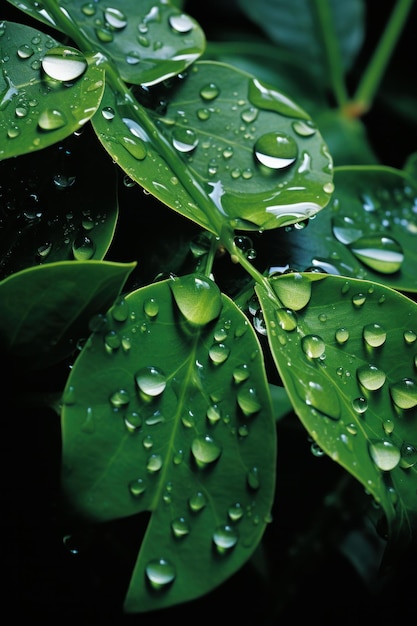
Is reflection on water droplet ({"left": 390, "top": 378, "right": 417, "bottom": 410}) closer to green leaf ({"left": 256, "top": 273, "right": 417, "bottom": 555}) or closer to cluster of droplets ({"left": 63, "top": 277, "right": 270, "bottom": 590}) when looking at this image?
green leaf ({"left": 256, "top": 273, "right": 417, "bottom": 555})

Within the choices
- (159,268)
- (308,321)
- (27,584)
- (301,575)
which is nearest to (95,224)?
(159,268)

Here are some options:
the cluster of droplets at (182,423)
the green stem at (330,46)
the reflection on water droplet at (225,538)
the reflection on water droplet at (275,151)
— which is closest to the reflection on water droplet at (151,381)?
the cluster of droplets at (182,423)

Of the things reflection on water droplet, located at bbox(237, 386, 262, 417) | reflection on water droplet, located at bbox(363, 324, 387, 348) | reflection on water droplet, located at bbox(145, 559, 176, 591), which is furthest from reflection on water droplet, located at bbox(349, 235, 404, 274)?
reflection on water droplet, located at bbox(145, 559, 176, 591)

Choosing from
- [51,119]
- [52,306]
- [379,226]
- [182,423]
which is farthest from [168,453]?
[379,226]

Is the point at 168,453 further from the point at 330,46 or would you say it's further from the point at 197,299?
the point at 330,46

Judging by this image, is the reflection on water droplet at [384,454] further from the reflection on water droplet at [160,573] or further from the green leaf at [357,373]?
the reflection on water droplet at [160,573]

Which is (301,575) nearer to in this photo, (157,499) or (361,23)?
(157,499)
